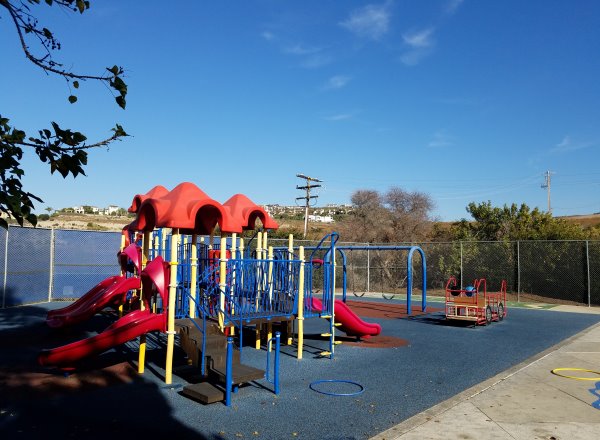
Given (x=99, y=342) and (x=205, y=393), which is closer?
(x=205, y=393)

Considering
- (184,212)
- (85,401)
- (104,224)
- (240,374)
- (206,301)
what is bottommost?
(85,401)

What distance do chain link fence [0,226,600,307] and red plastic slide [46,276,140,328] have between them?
5601 mm

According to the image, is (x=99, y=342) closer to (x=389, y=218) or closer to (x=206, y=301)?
(x=206, y=301)

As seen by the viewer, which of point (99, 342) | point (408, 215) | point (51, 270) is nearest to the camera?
point (99, 342)

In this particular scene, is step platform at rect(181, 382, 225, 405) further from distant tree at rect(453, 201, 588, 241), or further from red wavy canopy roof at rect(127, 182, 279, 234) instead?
distant tree at rect(453, 201, 588, 241)

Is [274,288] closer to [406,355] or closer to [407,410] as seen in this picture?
[406,355]

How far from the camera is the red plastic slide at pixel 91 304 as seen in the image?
1135 centimetres

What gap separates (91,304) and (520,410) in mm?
9916

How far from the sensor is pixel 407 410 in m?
6.16

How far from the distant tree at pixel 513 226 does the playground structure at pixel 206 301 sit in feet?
53.8

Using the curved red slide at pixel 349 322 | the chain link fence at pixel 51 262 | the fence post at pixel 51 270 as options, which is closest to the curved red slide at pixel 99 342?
the curved red slide at pixel 349 322

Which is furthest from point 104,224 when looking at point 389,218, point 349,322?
point 349,322

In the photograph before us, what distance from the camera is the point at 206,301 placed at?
934 cm

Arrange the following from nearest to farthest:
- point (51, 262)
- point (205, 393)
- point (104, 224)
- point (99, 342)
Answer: point (205, 393)
point (99, 342)
point (51, 262)
point (104, 224)
